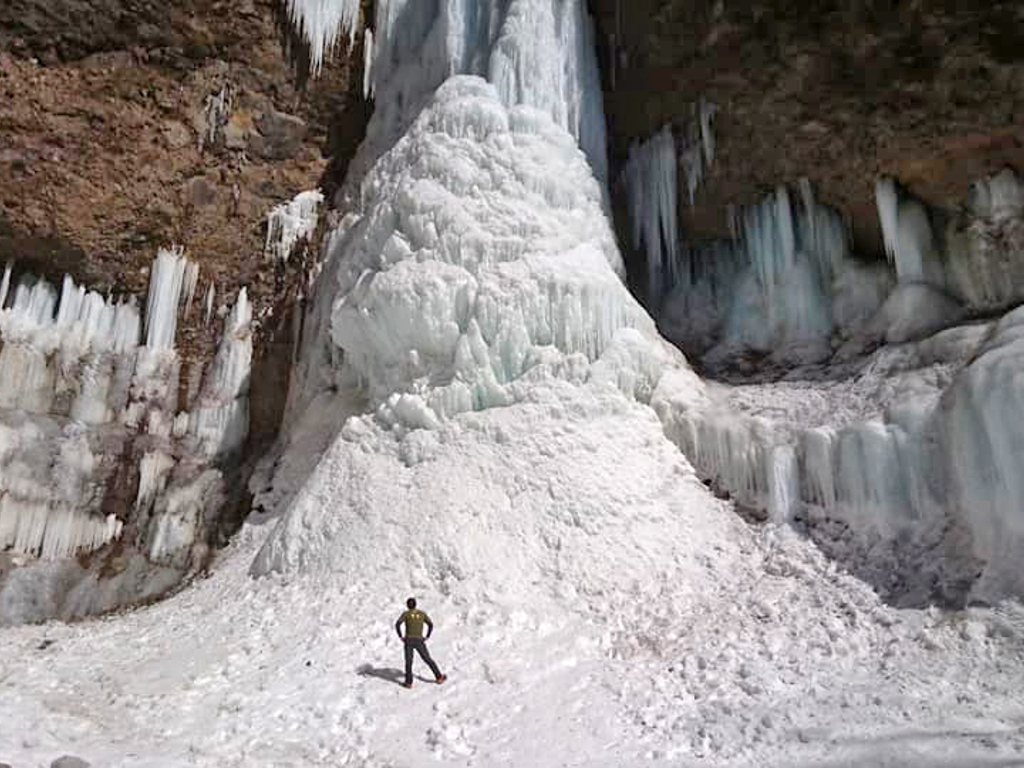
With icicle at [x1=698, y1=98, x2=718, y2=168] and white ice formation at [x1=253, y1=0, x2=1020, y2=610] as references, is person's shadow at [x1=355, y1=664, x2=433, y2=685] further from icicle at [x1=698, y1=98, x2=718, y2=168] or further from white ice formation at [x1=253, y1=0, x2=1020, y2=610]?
icicle at [x1=698, y1=98, x2=718, y2=168]

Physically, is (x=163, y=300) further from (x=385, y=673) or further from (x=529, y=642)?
(x=529, y=642)

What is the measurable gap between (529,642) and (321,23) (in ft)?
42.7

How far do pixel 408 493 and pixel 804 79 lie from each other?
29.3ft

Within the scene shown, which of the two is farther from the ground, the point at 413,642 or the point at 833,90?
the point at 833,90

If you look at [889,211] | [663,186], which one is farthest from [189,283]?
[889,211]

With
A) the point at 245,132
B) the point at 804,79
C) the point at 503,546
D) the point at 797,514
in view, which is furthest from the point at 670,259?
the point at 245,132

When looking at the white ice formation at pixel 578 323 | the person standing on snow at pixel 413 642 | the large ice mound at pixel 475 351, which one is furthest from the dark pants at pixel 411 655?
the white ice formation at pixel 578 323

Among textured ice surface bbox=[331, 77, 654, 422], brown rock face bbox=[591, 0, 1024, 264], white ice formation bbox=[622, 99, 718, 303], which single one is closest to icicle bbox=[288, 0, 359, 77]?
textured ice surface bbox=[331, 77, 654, 422]

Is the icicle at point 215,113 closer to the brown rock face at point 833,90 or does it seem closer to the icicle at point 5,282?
the icicle at point 5,282

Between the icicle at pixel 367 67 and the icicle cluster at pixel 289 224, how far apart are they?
2439 millimetres

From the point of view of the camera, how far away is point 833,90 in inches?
501

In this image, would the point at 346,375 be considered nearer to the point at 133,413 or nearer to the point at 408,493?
the point at 408,493

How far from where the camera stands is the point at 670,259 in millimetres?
14844

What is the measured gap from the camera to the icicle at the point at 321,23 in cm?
1606
